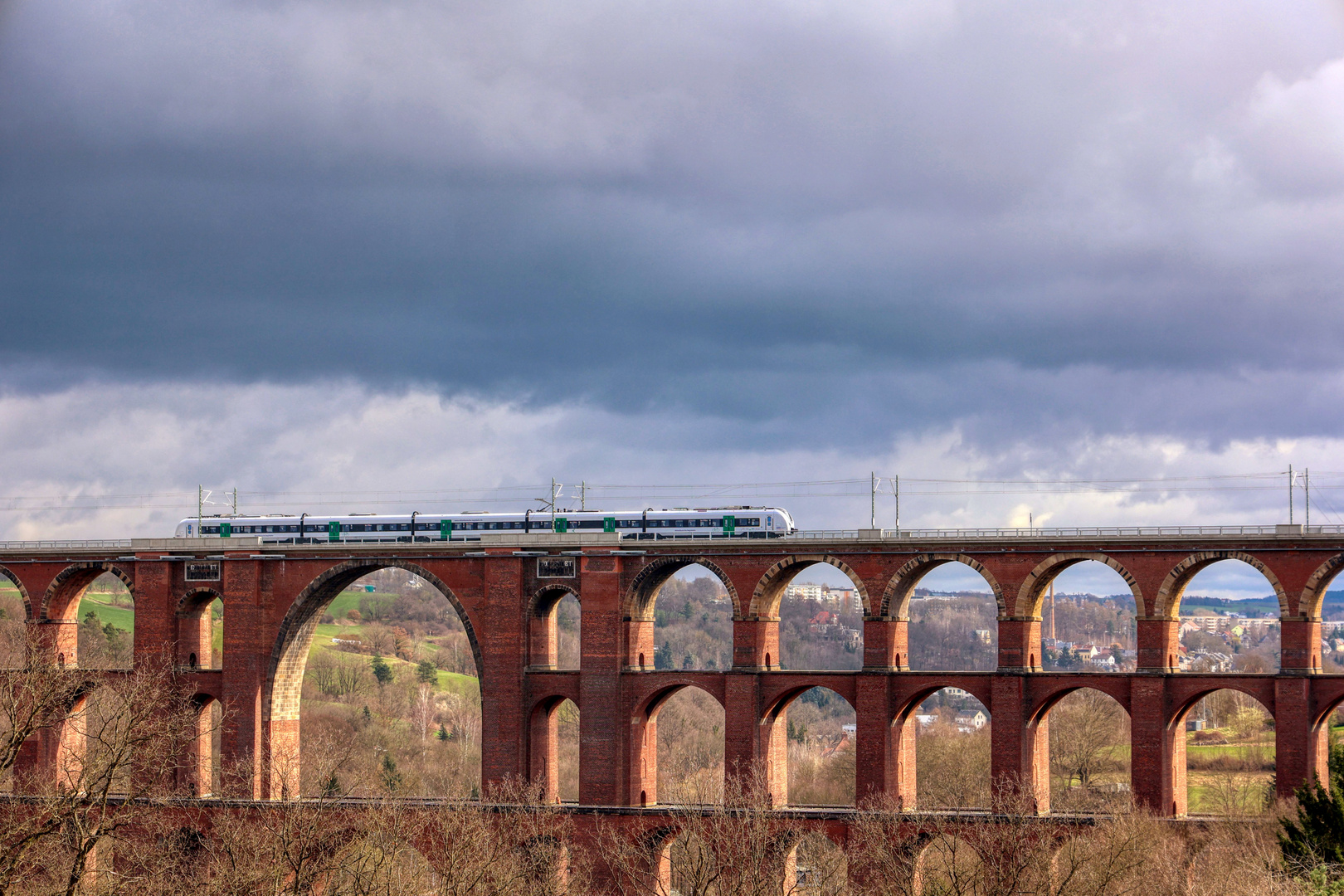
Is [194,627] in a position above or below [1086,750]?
above

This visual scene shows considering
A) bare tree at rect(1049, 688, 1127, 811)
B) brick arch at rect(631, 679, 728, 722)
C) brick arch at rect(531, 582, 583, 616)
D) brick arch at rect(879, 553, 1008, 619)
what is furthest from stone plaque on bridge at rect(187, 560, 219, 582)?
bare tree at rect(1049, 688, 1127, 811)

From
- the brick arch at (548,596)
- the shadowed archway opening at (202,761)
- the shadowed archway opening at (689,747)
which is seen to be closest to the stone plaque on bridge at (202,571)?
the shadowed archway opening at (202,761)

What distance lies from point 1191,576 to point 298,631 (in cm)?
4404

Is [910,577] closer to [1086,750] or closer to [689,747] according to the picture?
[1086,750]

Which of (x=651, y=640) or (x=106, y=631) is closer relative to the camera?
(x=651, y=640)

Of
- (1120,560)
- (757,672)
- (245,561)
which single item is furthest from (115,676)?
(1120,560)

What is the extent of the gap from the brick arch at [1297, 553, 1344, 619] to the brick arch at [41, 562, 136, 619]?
58.0 meters

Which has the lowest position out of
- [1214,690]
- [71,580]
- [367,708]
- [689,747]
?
[689,747]

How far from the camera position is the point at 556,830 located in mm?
68562

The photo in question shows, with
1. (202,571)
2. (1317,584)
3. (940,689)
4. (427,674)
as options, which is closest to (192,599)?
(202,571)

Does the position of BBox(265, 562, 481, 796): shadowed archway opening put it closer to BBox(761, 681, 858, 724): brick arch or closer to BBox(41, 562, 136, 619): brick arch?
BBox(41, 562, 136, 619): brick arch

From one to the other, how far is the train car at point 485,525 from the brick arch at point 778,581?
8.62 ft

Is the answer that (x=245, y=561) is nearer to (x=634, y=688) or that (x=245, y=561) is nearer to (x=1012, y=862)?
(x=634, y=688)

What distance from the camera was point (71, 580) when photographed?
83.1 meters
